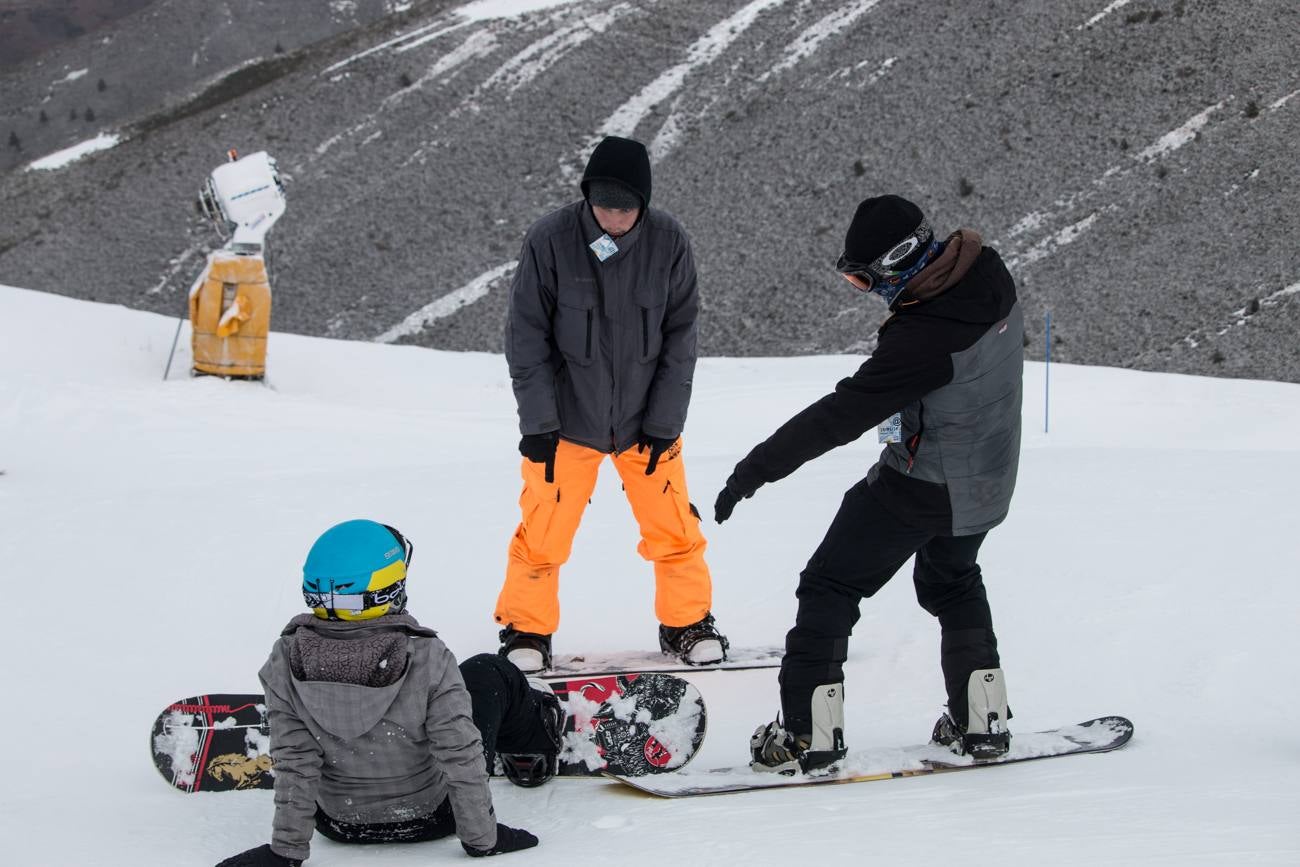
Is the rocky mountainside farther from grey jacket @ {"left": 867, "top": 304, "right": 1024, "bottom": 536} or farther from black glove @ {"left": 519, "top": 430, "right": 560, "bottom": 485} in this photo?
grey jacket @ {"left": 867, "top": 304, "right": 1024, "bottom": 536}

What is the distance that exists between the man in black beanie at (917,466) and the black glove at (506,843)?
797 mm

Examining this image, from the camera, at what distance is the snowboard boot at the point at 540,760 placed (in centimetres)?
360

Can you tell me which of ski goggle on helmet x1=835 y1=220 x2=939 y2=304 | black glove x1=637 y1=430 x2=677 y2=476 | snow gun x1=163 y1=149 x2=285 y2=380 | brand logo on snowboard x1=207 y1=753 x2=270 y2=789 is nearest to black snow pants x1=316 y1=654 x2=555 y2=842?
brand logo on snowboard x1=207 y1=753 x2=270 y2=789

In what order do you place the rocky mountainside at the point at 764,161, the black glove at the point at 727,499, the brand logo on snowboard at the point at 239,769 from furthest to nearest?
the rocky mountainside at the point at 764,161 → the brand logo on snowboard at the point at 239,769 → the black glove at the point at 727,499

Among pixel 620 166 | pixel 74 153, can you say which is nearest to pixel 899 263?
pixel 620 166

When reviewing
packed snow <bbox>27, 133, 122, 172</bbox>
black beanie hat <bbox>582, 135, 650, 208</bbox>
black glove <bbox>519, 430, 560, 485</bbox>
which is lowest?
black glove <bbox>519, 430, 560, 485</bbox>

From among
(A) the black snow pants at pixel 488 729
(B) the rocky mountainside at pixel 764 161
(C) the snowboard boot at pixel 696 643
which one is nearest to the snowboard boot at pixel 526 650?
(C) the snowboard boot at pixel 696 643

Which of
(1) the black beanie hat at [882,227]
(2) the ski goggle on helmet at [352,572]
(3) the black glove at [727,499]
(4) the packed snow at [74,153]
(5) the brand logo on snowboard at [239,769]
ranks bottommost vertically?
(5) the brand logo on snowboard at [239,769]

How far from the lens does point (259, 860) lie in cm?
284

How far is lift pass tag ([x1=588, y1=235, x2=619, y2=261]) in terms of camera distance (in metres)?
4.20

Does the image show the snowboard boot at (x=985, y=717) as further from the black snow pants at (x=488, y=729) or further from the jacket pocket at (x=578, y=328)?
the jacket pocket at (x=578, y=328)

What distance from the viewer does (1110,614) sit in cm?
488

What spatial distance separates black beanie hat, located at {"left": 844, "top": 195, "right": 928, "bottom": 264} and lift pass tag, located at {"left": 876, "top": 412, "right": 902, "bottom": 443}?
0.44 m

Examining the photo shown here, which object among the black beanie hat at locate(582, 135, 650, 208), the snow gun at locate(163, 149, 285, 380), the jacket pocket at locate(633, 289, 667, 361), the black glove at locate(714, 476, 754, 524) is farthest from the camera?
the snow gun at locate(163, 149, 285, 380)
